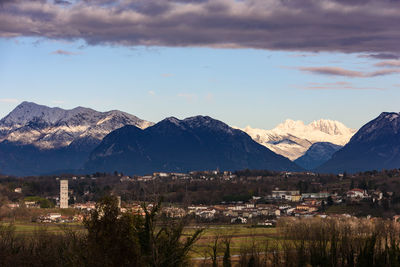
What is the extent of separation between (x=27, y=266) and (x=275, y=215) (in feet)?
456

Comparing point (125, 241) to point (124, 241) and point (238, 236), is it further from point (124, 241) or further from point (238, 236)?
point (238, 236)

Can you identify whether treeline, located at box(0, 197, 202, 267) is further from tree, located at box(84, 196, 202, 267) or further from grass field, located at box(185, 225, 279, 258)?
grass field, located at box(185, 225, 279, 258)

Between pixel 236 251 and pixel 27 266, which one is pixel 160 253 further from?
pixel 236 251

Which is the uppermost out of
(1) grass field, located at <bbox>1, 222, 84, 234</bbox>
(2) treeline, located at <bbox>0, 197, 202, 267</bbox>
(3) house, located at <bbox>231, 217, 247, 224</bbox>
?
(2) treeline, located at <bbox>0, 197, 202, 267</bbox>

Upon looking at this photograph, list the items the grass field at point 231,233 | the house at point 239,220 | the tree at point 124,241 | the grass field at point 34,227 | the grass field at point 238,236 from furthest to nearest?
the house at point 239,220 < the grass field at point 34,227 < the grass field at point 231,233 < the grass field at point 238,236 < the tree at point 124,241

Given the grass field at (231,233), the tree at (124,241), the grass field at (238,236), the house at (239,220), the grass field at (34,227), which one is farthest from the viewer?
the house at (239,220)

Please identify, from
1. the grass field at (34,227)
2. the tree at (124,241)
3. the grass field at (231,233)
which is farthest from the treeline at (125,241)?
the grass field at (34,227)

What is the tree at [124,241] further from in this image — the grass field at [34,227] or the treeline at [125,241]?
the grass field at [34,227]

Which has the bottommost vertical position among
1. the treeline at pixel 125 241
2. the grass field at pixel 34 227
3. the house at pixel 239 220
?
the house at pixel 239 220

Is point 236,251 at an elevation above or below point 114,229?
below

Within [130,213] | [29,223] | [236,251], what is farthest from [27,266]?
[29,223]

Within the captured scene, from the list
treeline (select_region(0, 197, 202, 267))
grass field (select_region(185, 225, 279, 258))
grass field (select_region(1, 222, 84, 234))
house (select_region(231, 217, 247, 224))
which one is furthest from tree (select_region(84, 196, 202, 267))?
house (select_region(231, 217, 247, 224))

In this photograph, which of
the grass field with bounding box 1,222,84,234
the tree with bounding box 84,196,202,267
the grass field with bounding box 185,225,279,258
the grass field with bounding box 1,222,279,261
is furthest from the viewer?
the grass field with bounding box 1,222,84,234

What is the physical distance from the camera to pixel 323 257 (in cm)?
8088
